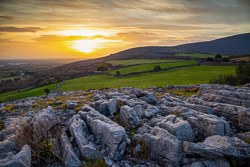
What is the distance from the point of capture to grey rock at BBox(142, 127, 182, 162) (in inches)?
230

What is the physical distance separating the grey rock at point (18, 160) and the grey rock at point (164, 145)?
18.0 ft

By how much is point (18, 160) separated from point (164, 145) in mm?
6277

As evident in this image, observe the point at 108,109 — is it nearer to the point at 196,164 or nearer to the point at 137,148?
the point at 137,148

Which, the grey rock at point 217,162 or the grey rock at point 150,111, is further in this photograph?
the grey rock at point 150,111

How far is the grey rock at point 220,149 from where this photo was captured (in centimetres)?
538

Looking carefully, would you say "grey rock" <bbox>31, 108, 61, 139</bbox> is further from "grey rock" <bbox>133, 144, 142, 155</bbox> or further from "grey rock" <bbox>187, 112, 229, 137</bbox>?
"grey rock" <bbox>187, 112, 229, 137</bbox>

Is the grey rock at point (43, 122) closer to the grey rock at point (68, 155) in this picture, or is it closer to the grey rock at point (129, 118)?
the grey rock at point (68, 155)

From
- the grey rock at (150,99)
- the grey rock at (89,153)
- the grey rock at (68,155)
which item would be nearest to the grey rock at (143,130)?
the grey rock at (89,153)

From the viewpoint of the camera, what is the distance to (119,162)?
618cm

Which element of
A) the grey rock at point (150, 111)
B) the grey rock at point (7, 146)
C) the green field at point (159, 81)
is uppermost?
the grey rock at point (7, 146)

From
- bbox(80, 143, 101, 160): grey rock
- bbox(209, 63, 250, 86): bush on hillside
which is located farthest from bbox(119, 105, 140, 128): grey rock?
bbox(209, 63, 250, 86): bush on hillside

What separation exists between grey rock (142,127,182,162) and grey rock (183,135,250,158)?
17.3 inches

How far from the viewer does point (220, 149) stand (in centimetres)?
543

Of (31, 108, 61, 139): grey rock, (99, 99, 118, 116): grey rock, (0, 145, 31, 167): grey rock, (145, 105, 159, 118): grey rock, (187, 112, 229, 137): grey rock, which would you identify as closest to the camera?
(0, 145, 31, 167): grey rock
